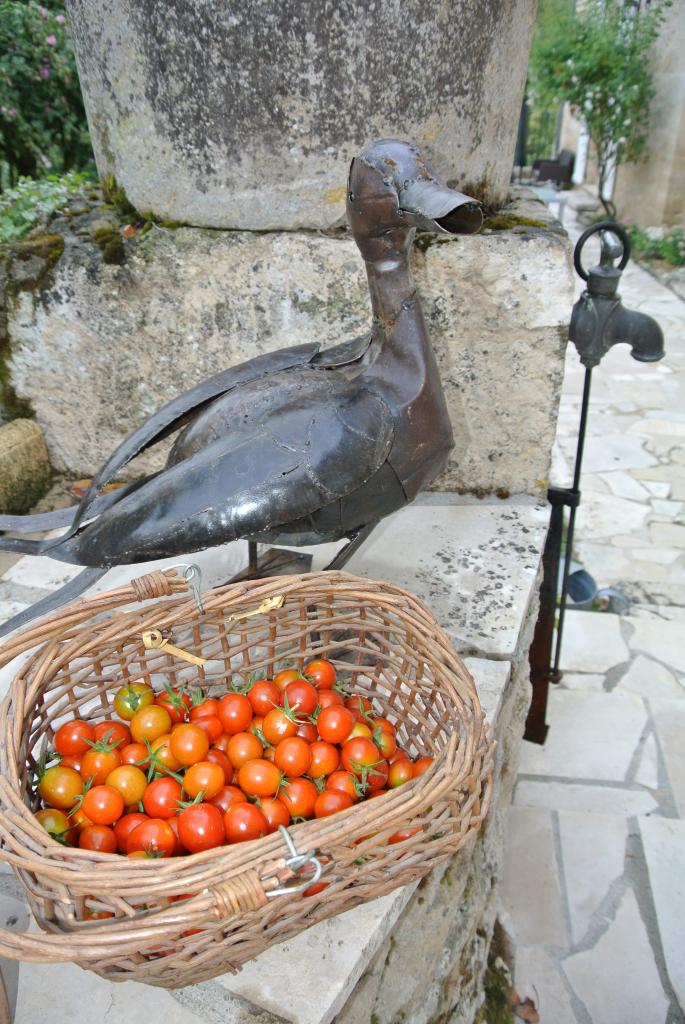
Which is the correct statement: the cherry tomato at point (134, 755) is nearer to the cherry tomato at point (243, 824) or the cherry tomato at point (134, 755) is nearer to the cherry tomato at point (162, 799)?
the cherry tomato at point (162, 799)

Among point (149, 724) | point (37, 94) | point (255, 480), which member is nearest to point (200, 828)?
point (149, 724)

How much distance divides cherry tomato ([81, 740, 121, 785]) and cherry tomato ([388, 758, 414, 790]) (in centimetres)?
47

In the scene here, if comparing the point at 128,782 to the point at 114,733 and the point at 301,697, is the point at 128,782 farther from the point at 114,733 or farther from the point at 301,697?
the point at 301,697

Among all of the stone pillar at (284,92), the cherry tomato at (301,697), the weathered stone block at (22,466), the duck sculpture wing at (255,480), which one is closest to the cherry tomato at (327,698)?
the cherry tomato at (301,697)

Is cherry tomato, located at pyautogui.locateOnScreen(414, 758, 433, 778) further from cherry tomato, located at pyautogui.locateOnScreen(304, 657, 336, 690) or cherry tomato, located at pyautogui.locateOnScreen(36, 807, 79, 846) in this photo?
cherry tomato, located at pyautogui.locateOnScreen(36, 807, 79, 846)

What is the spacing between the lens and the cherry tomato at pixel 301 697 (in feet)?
4.62

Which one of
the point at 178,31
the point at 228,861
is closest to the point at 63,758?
the point at 228,861

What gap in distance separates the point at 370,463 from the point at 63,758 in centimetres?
75

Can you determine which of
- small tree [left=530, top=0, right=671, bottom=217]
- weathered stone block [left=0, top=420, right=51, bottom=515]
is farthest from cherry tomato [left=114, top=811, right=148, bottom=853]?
small tree [left=530, top=0, right=671, bottom=217]

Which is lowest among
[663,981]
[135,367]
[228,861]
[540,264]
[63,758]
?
[663,981]

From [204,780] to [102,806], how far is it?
16cm

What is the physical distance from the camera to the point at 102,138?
2.11 m

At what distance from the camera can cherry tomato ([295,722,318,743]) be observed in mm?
1383

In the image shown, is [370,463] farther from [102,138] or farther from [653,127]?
[653,127]
